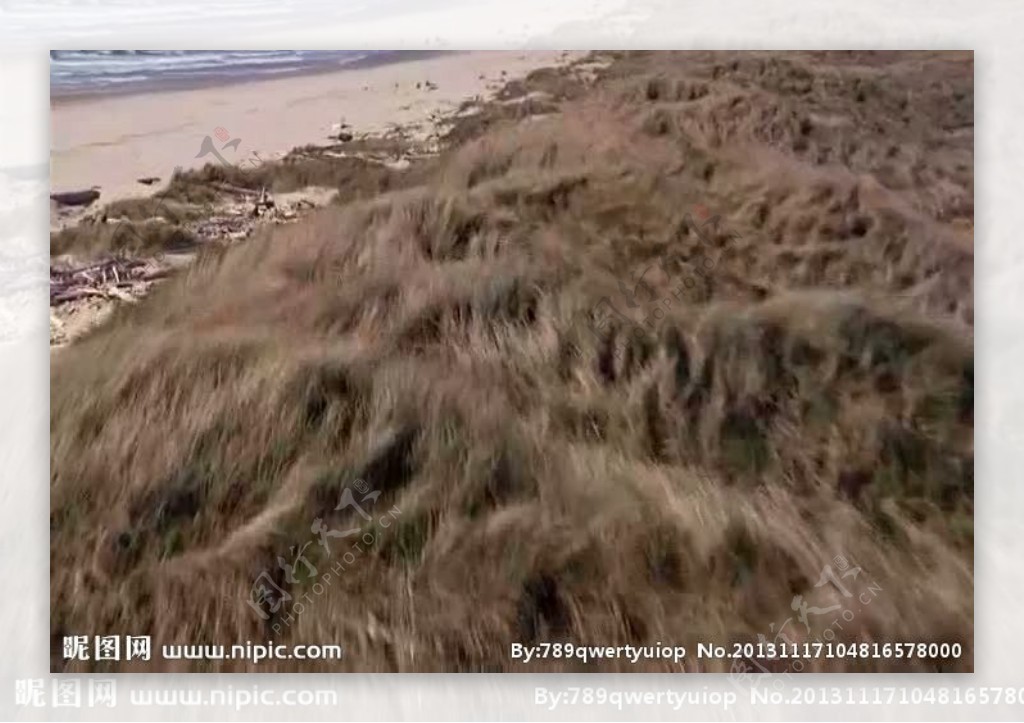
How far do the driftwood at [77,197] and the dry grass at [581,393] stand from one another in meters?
0.23

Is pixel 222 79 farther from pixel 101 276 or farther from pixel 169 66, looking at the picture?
pixel 101 276

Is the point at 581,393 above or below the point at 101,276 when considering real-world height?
below

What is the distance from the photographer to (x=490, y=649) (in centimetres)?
145

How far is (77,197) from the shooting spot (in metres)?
1.50

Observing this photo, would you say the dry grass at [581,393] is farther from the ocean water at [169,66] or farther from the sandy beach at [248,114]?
the ocean water at [169,66]

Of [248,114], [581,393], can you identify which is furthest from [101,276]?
[581,393]

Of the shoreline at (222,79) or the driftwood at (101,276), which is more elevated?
the shoreline at (222,79)

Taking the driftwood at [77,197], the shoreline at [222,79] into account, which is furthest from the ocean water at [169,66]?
the driftwood at [77,197]

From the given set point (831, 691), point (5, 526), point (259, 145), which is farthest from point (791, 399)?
point (5, 526)

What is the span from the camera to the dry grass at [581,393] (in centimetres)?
145

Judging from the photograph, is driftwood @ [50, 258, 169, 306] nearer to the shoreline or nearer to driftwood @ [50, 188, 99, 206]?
driftwood @ [50, 188, 99, 206]

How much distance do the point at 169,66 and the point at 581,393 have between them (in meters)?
1.03

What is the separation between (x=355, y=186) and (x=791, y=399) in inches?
37.1

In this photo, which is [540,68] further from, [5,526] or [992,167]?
[5,526]
